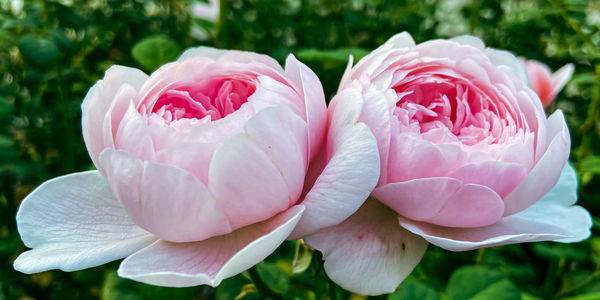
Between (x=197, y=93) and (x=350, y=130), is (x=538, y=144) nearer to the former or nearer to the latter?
(x=350, y=130)

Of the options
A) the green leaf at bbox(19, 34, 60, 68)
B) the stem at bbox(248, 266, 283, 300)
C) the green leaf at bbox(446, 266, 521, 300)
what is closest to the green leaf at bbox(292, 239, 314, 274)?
the stem at bbox(248, 266, 283, 300)

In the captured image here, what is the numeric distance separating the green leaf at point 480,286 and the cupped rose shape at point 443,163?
0.63ft

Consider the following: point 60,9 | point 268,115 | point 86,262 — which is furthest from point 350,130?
point 60,9

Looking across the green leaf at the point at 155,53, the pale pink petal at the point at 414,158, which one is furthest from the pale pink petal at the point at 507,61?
the green leaf at the point at 155,53

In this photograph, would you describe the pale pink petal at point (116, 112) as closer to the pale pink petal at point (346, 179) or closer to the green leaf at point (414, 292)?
the pale pink petal at point (346, 179)

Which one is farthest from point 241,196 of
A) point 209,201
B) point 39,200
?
point 39,200

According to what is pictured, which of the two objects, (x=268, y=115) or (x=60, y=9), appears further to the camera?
(x=60, y=9)

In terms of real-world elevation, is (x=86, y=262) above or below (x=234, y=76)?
below

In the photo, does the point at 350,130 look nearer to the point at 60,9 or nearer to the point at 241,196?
the point at 241,196

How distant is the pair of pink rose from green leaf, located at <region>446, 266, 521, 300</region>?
0.19 m

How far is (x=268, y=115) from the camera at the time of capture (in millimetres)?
285

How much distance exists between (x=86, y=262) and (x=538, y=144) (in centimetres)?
30

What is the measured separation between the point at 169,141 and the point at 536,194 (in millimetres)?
235

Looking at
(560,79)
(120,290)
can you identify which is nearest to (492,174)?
(120,290)
